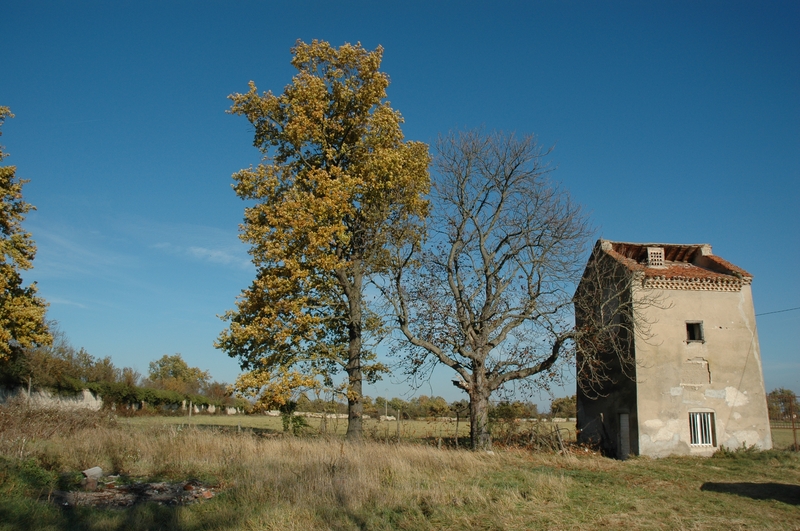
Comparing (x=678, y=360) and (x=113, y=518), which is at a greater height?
(x=678, y=360)

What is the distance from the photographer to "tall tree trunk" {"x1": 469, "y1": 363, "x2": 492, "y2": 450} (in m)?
19.6

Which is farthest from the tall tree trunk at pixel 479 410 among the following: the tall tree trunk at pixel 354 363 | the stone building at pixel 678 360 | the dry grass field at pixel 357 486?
the tall tree trunk at pixel 354 363

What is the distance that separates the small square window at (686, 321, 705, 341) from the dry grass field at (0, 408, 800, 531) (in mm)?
5537

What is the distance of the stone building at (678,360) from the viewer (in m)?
21.0

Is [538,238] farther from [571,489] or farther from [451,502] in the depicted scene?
[451,502]

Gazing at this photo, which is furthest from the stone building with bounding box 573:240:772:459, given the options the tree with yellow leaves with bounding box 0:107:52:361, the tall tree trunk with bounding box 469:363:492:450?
the tree with yellow leaves with bounding box 0:107:52:361

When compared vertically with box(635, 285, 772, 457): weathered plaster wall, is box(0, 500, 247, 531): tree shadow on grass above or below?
below

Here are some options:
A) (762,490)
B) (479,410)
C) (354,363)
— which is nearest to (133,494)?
(354,363)

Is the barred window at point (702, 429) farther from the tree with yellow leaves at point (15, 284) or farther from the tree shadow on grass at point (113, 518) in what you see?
the tree with yellow leaves at point (15, 284)

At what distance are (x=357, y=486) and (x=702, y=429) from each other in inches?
635

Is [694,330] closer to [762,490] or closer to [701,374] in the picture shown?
[701,374]

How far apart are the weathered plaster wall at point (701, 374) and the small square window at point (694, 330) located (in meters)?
0.16

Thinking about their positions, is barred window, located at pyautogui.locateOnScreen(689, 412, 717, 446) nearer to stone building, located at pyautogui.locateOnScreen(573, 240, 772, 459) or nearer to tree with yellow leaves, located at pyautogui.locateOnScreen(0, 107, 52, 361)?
stone building, located at pyautogui.locateOnScreen(573, 240, 772, 459)

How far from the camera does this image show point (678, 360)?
21.8 meters
